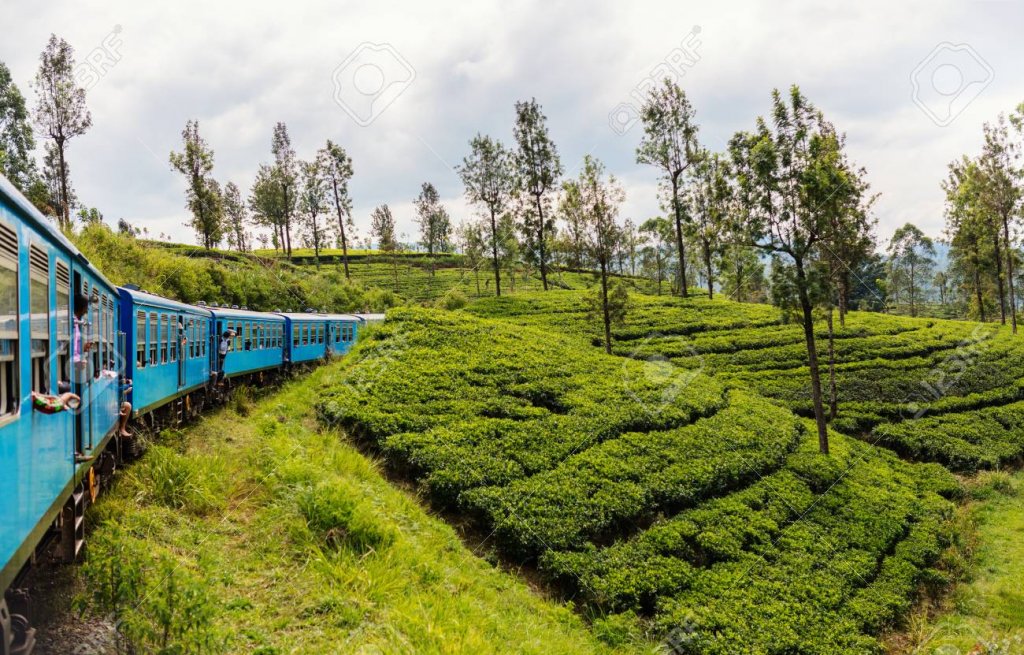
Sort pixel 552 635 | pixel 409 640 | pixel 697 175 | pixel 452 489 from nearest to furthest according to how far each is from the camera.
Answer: pixel 409 640 → pixel 552 635 → pixel 452 489 → pixel 697 175

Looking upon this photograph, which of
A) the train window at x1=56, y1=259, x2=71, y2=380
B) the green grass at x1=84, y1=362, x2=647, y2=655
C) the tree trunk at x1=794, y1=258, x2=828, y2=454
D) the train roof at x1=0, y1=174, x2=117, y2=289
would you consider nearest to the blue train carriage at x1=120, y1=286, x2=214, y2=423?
the green grass at x1=84, y1=362, x2=647, y2=655

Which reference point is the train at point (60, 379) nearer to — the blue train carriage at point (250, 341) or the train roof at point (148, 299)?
the train roof at point (148, 299)

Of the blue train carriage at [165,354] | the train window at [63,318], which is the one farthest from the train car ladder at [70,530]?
the blue train carriage at [165,354]

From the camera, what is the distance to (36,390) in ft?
14.3

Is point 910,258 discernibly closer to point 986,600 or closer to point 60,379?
point 986,600

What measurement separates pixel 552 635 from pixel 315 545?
3.94 metres

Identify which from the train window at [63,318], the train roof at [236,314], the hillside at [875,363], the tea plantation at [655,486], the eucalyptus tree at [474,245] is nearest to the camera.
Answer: the train window at [63,318]

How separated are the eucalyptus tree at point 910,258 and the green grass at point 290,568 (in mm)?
71857

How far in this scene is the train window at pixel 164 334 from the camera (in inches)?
417

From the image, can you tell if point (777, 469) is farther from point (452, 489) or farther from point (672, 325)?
point (672, 325)

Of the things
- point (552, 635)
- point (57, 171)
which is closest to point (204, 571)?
point (552, 635)

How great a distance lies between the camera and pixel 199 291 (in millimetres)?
27359

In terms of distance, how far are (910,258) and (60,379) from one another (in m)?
89.1

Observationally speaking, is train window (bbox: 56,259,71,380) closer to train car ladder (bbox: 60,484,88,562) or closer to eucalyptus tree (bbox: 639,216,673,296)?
train car ladder (bbox: 60,484,88,562)
